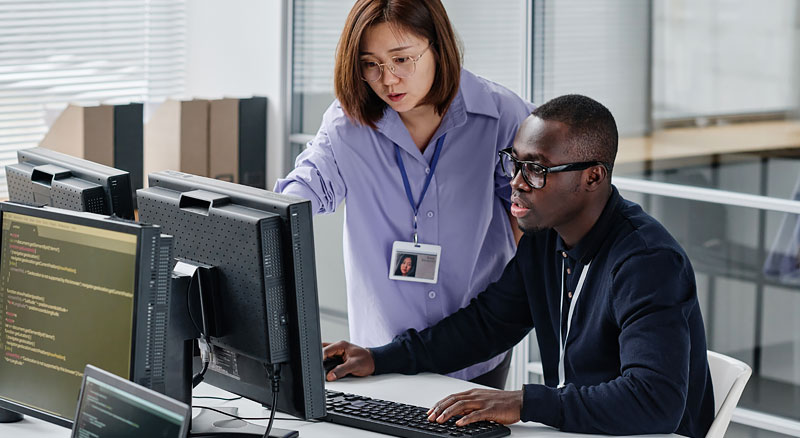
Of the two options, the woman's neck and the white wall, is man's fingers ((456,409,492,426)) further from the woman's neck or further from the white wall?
the white wall

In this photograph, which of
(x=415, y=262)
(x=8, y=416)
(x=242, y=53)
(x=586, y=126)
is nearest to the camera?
(x=8, y=416)

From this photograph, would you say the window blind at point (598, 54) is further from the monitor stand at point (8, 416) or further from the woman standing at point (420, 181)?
the monitor stand at point (8, 416)

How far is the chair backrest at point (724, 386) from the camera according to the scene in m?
1.79

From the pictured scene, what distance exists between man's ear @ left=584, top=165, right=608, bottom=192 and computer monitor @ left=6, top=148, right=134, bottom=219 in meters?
0.85

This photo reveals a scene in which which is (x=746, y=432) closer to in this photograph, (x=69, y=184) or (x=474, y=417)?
(x=474, y=417)

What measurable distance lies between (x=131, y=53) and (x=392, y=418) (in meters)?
3.04

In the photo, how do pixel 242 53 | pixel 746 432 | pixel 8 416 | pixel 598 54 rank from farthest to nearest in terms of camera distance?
pixel 242 53, pixel 598 54, pixel 746 432, pixel 8 416

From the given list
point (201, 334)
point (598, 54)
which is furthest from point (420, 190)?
point (598, 54)

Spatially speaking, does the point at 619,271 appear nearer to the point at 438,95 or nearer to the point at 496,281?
the point at 496,281

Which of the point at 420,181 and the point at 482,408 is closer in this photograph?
the point at 482,408

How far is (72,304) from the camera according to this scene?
1.50 meters

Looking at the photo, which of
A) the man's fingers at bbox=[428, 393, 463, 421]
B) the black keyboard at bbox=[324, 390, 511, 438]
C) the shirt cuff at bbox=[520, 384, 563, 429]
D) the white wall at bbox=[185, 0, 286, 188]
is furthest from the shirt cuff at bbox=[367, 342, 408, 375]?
the white wall at bbox=[185, 0, 286, 188]

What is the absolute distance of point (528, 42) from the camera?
11.1 feet

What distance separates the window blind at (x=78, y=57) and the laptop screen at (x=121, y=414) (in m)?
2.69
